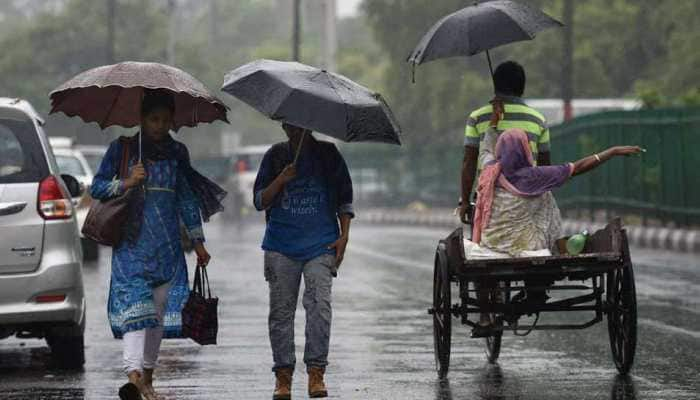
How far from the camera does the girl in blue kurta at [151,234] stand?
334 inches

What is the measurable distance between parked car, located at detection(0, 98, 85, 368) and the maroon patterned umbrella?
1.12 m

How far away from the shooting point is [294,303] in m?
8.85

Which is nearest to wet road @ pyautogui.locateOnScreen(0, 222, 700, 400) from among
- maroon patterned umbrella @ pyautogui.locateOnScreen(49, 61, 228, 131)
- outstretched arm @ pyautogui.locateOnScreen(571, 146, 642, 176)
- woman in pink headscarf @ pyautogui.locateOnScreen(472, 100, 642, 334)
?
woman in pink headscarf @ pyautogui.locateOnScreen(472, 100, 642, 334)

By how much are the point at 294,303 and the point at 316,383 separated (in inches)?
16.4

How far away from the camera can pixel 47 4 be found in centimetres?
14725

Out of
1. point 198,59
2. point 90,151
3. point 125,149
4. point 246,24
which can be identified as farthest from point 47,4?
point 125,149

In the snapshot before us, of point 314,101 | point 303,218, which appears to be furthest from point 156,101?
point 303,218

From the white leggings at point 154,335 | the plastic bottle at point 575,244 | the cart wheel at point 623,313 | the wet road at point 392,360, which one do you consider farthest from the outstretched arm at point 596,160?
the white leggings at point 154,335

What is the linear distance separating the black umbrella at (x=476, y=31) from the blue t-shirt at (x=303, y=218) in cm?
151

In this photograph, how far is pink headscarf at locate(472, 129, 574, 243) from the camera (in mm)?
9555

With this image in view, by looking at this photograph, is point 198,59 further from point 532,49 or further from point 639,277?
point 639,277

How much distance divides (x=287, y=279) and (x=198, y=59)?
69.3 metres

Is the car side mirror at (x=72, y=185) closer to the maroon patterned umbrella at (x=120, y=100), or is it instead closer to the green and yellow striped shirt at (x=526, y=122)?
the maroon patterned umbrella at (x=120, y=100)

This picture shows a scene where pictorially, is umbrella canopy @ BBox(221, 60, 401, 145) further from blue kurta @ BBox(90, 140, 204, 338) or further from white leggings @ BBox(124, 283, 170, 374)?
white leggings @ BBox(124, 283, 170, 374)
